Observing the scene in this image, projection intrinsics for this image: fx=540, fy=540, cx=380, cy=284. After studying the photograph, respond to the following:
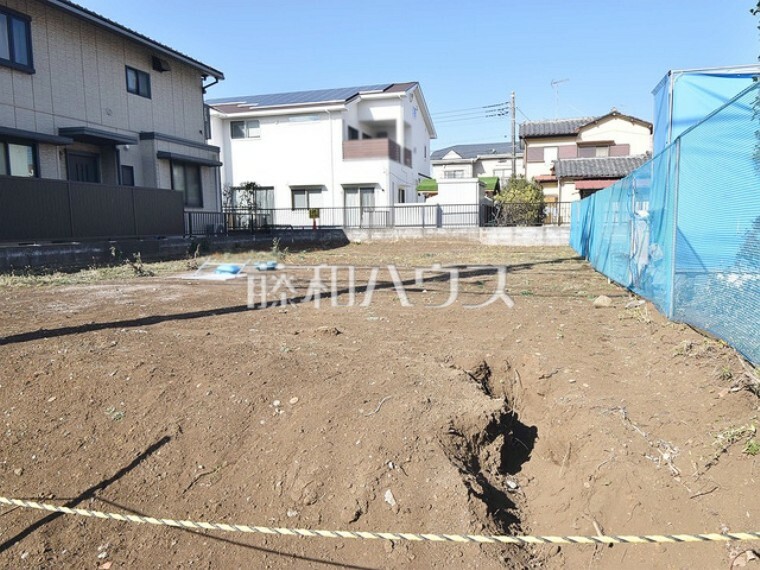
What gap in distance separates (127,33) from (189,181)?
4.64 m

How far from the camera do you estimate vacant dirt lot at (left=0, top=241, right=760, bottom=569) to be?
8.86 feet

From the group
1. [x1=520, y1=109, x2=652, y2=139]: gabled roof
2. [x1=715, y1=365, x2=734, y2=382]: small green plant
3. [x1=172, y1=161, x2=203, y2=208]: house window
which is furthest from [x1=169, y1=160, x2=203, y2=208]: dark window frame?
[x1=520, y1=109, x2=652, y2=139]: gabled roof

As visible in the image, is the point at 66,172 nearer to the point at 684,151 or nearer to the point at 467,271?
the point at 467,271

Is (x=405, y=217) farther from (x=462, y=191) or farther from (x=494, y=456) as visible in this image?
(x=494, y=456)

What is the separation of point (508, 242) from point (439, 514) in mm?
17823

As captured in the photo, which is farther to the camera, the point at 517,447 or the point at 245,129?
the point at 245,129

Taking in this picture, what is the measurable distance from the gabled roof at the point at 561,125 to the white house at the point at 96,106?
23.8 m

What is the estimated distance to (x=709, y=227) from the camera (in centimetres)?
437

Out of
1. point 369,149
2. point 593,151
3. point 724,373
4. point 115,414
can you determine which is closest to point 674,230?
point 724,373

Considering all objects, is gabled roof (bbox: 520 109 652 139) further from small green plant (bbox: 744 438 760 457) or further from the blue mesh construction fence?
small green plant (bbox: 744 438 760 457)

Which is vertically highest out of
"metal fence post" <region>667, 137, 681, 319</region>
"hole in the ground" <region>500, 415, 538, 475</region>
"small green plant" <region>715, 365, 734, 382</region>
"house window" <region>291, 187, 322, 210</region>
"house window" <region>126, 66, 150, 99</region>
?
"house window" <region>126, 66, 150, 99</region>

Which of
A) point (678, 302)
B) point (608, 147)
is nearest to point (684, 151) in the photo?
point (678, 302)

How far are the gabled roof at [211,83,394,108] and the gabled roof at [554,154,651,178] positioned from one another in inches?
439

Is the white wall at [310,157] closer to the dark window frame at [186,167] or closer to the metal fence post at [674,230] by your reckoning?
the dark window frame at [186,167]
